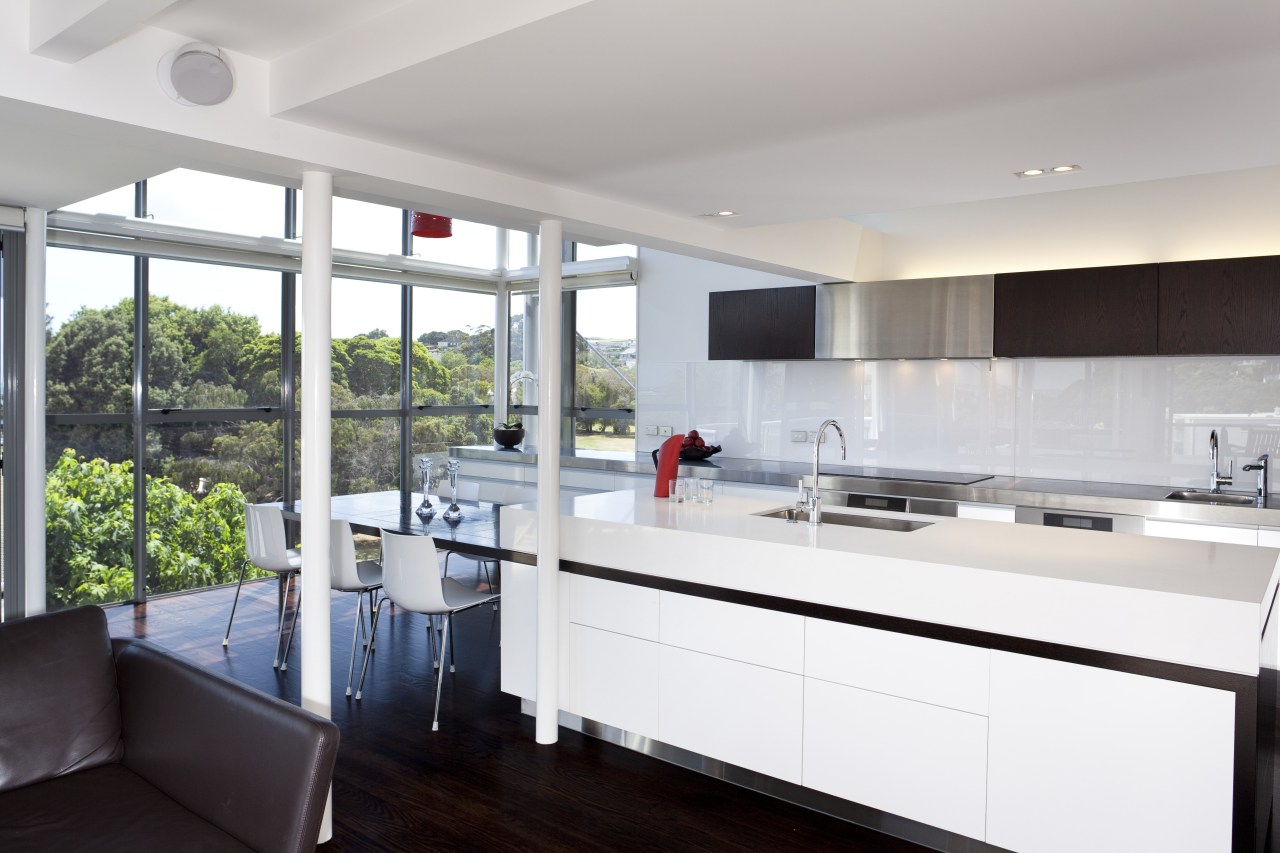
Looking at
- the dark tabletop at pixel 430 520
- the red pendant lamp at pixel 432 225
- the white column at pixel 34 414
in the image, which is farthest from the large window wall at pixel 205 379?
the red pendant lamp at pixel 432 225

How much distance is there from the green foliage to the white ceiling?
117 inches

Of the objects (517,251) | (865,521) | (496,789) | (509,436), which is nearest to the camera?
(496,789)

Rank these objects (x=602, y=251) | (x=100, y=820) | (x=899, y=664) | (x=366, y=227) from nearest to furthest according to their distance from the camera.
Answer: (x=100, y=820)
(x=899, y=664)
(x=366, y=227)
(x=602, y=251)

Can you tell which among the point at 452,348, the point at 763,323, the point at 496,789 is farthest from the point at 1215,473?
the point at 452,348

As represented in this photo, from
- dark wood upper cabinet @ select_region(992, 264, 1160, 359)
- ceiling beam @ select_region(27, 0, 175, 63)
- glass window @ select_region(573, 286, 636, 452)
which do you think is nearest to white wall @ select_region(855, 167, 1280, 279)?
dark wood upper cabinet @ select_region(992, 264, 1160, 359)

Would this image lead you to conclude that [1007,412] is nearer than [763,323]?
Yes

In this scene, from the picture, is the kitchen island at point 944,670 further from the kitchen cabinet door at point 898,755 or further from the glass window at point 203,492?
the glass window at point 203,492

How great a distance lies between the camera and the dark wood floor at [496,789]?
305 centimetres

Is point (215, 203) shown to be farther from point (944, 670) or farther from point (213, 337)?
point (944, 670)

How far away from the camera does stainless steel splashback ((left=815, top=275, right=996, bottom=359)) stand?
212 inches

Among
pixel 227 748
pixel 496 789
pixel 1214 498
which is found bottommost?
pixel 496 789

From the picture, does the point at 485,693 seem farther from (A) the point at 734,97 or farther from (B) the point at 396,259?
(B) the point at 396,259

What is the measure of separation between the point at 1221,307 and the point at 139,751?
17.1 feet

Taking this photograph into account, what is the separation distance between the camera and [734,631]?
343 cm
